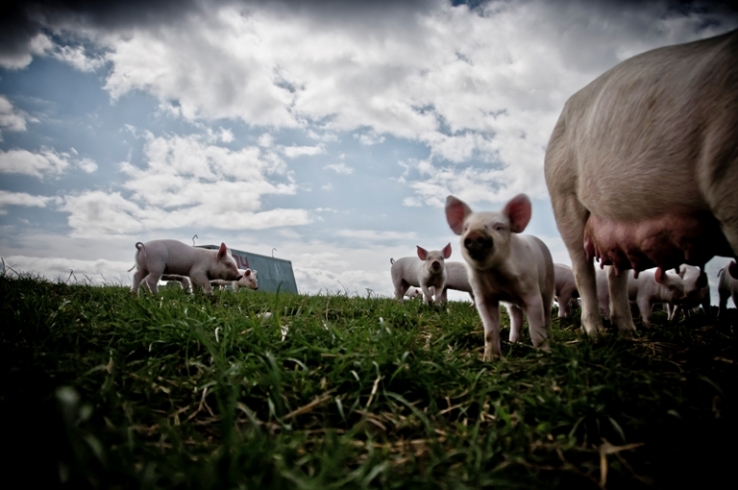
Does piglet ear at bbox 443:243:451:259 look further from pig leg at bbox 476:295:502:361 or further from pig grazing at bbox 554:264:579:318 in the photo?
pig leg at bbox 476:295:502:361

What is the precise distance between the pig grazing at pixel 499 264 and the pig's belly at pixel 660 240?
0.52 m

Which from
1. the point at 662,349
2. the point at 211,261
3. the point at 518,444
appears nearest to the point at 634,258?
the point at 662,349

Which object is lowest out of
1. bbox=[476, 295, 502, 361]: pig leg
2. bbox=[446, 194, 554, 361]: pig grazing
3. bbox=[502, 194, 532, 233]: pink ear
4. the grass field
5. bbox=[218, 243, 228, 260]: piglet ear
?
the grass field

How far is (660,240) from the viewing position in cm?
276

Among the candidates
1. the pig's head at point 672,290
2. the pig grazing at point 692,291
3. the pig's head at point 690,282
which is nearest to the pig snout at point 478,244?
the pig's head at point 672,290

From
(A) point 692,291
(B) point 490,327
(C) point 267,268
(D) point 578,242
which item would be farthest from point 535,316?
(C) point 267,268

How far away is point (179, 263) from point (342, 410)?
28.3 feet

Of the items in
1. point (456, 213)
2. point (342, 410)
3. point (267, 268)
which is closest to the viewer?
point (342, 410)

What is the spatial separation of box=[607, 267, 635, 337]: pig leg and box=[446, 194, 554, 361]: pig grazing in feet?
2.17

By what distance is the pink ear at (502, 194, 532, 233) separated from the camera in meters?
3.29

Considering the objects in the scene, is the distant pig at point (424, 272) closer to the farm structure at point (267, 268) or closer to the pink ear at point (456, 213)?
the pink ear at point (456, 213)

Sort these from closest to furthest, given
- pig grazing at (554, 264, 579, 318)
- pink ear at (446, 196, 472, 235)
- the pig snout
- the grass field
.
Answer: the grass field, the pig snout, pink ear at (446, 196, 472, 235), pig grazing at (554, 264, 579, 318)

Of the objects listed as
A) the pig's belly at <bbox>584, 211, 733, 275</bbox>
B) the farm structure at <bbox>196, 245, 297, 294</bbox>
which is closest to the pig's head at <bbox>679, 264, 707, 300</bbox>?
the pig's belly at <bbox>584, 211, 733, 275</bbox>

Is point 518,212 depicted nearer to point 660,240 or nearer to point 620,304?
point 660,240
